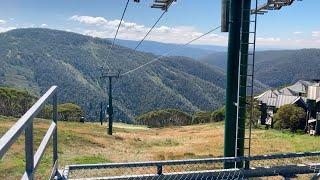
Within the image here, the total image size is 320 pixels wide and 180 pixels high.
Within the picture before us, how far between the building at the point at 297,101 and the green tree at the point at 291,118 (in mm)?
1249

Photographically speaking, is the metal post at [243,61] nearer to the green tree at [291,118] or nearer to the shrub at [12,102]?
the green tree at [291,118]

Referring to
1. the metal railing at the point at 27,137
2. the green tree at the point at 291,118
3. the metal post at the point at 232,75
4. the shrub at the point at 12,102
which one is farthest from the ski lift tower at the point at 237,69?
the shrub at the point at 12,102


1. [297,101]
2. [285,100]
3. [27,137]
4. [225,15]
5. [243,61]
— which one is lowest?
[285,100]

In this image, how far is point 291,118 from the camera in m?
73.8

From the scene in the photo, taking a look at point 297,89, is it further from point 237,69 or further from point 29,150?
point 29,150

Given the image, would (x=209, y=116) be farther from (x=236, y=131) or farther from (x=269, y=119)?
(x=236, y=131)

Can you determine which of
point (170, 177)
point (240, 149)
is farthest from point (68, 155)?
A: point (170, 177)

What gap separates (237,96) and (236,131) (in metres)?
1.13

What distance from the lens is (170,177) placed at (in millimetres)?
9133

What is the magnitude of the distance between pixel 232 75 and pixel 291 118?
62.9 metres

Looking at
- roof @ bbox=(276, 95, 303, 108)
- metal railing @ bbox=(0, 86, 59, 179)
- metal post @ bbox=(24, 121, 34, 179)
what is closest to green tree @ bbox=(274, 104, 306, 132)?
roof @ bbox=(276, 95, 303, 108)

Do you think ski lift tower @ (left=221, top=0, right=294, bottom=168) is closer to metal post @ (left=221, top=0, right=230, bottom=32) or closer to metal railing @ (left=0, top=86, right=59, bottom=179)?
metal post @ (left=221, top=0, right=230, bottom=32)

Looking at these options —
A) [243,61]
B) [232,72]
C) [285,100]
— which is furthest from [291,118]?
[243,61]

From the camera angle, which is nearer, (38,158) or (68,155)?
(38,158)
